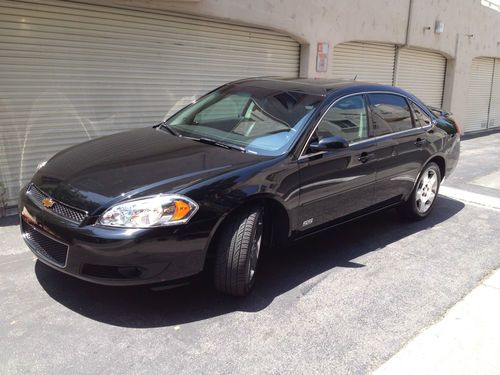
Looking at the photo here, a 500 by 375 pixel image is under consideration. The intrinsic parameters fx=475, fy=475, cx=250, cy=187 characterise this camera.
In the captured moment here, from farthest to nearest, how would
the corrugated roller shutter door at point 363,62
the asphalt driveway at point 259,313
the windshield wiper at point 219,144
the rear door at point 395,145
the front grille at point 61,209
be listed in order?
→ 1. the corrugated roller shutter door at point 363,62
2. the rear door at point 395,145
3. the windshield wiper at point 219,144
4. the front grille at point 61,209
5. the asphalt driveway at point 259,313

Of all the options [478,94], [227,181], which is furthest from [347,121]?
[478,94]

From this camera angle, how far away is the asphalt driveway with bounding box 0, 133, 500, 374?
9.27 ft

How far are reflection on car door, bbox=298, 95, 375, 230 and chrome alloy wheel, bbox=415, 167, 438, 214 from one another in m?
1.11

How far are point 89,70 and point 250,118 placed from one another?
9.37ft

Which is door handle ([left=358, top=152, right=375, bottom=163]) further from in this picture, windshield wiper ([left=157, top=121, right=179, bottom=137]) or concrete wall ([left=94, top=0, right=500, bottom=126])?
concrete wall ([left=94, top=0, right=500, bottom=126])

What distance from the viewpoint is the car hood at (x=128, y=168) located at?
312 cm

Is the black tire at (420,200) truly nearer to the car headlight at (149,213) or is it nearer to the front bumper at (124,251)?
the front bumper at (124,251)

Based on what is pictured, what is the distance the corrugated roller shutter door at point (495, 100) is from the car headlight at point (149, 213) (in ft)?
55.4

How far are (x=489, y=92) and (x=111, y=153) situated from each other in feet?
53.9

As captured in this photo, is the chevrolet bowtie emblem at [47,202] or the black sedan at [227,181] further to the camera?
the chevrolet bowtie emblem at [47,202]

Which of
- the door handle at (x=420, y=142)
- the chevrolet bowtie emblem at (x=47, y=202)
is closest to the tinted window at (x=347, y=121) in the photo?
the door handle at (x=420, y=142)

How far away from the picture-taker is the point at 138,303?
11.1ft

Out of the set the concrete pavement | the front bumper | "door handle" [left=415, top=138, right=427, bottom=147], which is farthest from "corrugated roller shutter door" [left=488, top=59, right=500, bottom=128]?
the front bumper

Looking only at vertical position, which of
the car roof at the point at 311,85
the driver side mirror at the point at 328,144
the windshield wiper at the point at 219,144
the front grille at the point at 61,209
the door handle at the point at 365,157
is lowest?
the front grille at the point at 61,209
